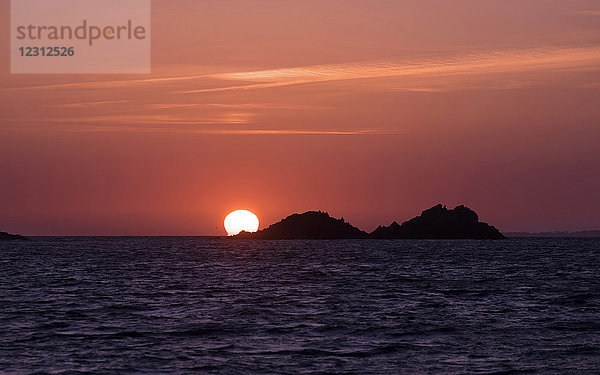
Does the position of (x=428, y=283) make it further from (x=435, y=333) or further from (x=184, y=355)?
(x=184, y=355)

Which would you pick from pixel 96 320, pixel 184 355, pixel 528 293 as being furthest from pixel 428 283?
pixel 184 355

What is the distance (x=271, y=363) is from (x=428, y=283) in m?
42.8

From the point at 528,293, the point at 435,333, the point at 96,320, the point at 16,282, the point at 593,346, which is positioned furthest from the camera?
the point at 16,282

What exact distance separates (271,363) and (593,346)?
14.8 meters

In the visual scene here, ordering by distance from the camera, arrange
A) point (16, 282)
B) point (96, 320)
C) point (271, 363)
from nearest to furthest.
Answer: point (271, 363), point (96, 320), point (16, 282)

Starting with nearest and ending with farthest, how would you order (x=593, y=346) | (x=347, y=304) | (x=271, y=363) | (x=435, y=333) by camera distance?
(x=271, y=363) → (x=593, y=346) → (x=435, y=333) → (x=347, y=304)

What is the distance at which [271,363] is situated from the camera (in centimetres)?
2931

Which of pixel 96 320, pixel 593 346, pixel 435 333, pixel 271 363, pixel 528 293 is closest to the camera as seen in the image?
pixel 271 363

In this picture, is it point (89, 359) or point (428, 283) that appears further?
point (428, 283)

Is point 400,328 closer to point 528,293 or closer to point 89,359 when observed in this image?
point 89,359

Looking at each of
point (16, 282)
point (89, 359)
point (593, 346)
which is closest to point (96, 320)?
point (89, 359)

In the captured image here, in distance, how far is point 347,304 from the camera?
49.6 meters

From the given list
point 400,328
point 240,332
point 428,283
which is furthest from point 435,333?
point 428,283

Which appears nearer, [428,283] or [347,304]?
[347,304]
